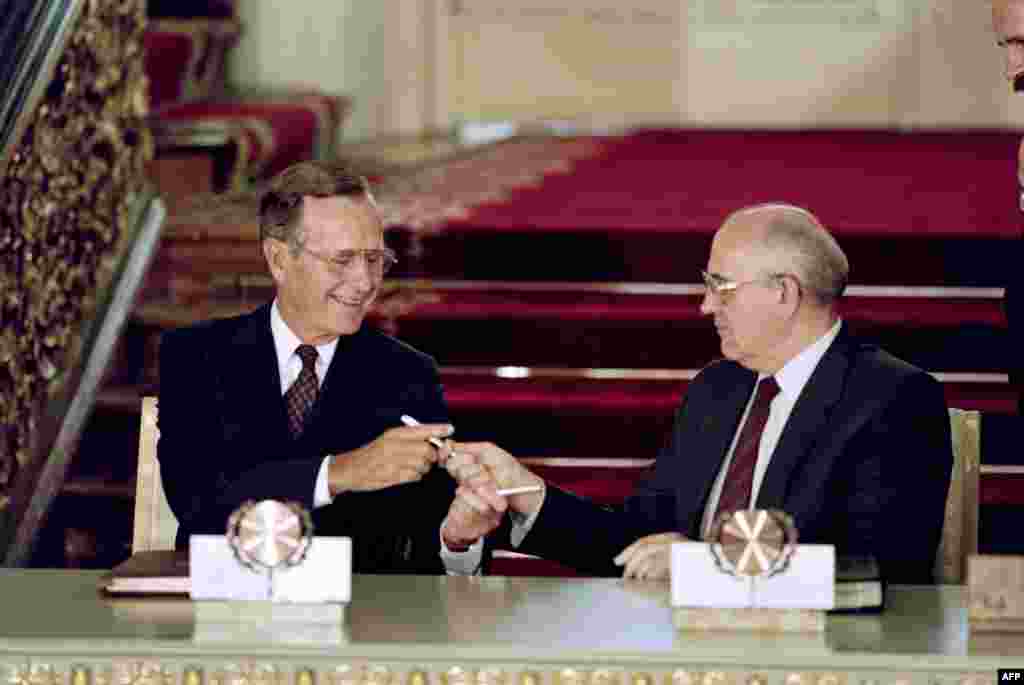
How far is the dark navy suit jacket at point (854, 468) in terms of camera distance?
360cm

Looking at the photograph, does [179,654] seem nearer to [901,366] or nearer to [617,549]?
[617,549]

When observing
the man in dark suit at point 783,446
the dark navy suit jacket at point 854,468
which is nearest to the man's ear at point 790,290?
the man in dark suit at point 783,446

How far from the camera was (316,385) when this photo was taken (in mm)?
3980

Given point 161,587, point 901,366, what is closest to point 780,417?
point 901,366

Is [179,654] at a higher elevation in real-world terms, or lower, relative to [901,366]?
lower

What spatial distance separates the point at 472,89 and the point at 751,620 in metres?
8.18

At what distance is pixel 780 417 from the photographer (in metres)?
3.78

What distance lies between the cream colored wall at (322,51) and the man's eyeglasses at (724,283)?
262 inches

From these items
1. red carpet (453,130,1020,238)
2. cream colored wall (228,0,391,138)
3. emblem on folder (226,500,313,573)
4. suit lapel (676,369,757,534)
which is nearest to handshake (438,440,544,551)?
suit lapel (676,369,757,534)

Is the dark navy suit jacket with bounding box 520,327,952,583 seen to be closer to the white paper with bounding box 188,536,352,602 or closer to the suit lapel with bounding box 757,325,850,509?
the suit lapel with bounding box 757,325,850,509

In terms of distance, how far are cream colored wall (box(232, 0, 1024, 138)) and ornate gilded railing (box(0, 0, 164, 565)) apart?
4888 millimetres

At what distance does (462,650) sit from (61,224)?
2.53 metres

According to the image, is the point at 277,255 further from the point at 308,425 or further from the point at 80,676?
the point at 80,676

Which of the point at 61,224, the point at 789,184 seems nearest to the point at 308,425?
the point at 61,224
